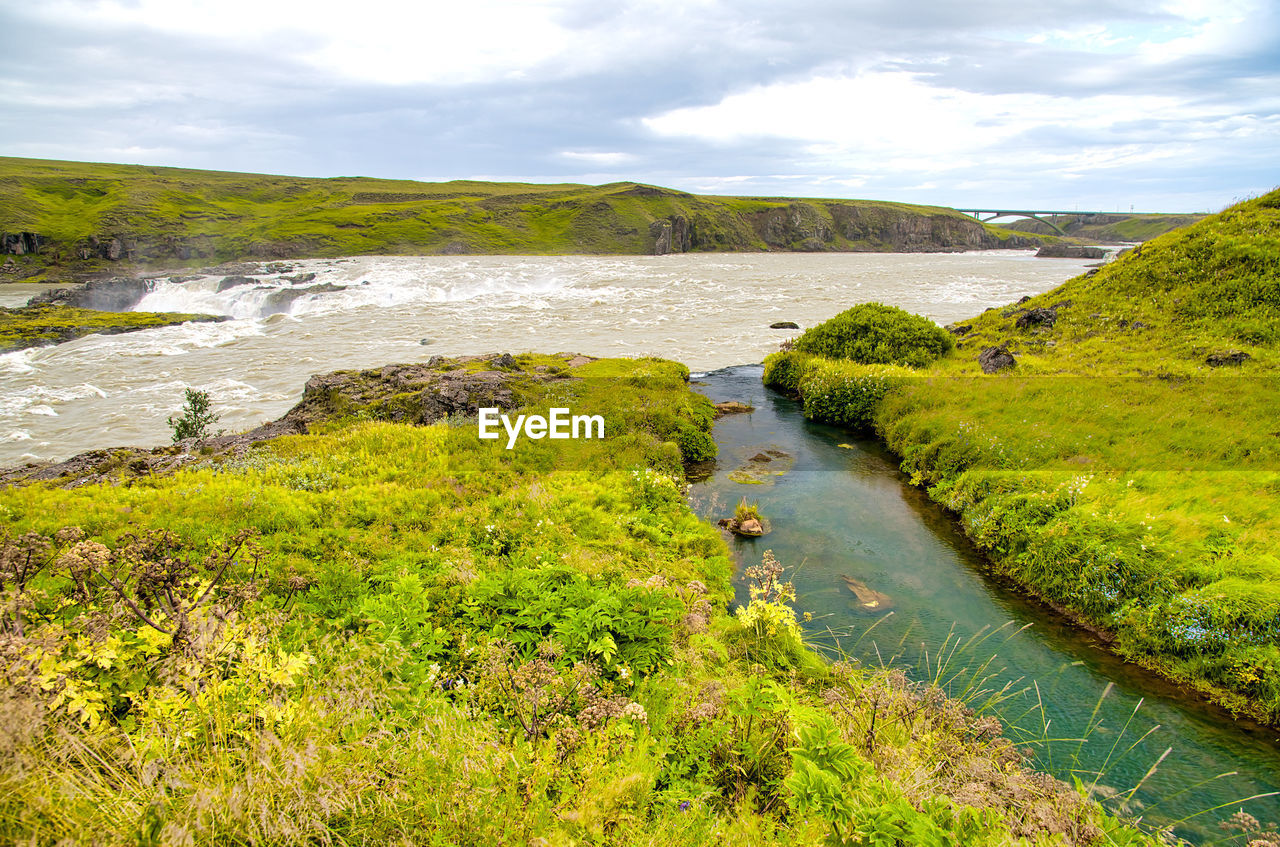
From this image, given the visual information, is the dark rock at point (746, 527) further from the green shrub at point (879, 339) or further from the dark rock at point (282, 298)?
the dark rock at point (282, 298)

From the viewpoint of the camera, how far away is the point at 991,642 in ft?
35.1

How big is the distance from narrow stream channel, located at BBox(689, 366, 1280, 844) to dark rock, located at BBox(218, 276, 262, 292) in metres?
75.3

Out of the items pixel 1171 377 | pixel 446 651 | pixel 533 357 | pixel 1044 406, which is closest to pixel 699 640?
pixel 446 651

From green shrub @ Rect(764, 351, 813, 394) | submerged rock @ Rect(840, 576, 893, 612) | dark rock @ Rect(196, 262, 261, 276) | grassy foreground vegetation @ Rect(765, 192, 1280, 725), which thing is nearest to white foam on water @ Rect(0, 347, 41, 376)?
dark rock @ Rect(196, 262, 261, 276)

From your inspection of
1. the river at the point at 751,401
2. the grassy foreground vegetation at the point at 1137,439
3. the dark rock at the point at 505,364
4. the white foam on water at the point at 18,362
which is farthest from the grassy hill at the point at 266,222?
the grassy foreground vegetation at the point at 1137,439

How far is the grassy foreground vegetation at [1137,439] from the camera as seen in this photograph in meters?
9.85

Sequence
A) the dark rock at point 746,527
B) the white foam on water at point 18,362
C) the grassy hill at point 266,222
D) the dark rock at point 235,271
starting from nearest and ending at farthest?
the dark rock at point 746,527, the white foam on water at point 18,362, the dark rock at point 235,271, the grassy hill at point 266,222

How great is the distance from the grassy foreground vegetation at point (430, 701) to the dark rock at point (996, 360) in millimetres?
18241

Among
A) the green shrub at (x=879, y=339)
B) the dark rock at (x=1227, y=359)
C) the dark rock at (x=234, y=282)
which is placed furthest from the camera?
the dark rock at (x=234, y=282)

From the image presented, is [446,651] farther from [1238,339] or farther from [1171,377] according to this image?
[1238,339]

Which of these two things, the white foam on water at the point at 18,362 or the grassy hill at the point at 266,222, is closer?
the white foam on water at the point at 18,362

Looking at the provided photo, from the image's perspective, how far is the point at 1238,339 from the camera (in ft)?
72.6

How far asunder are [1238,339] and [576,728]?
29.4 m

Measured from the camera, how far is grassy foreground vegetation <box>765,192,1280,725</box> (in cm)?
985
